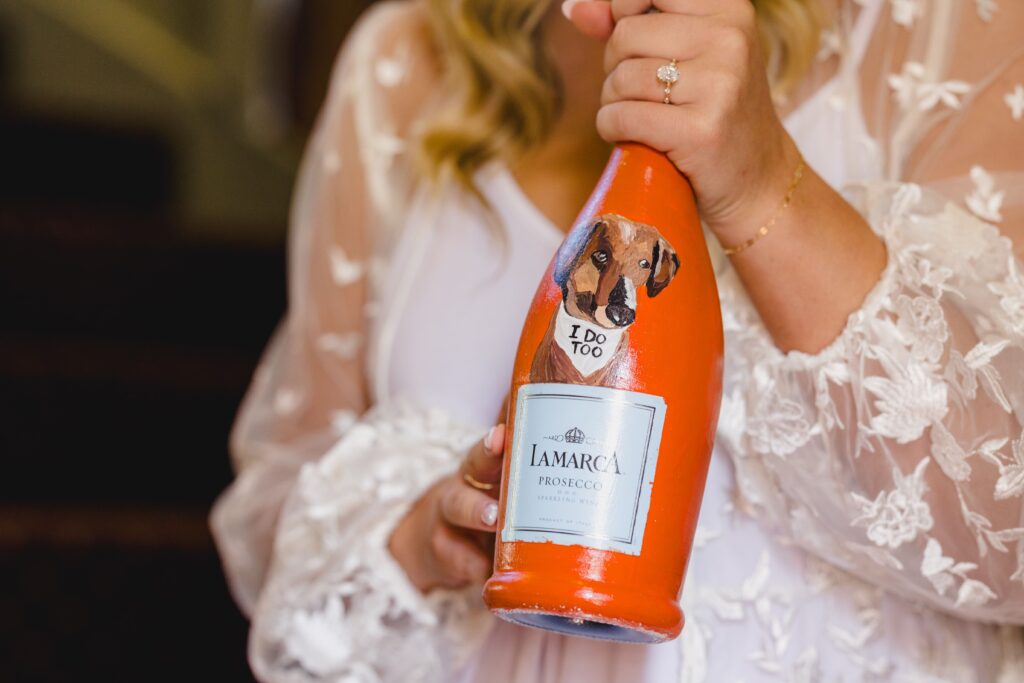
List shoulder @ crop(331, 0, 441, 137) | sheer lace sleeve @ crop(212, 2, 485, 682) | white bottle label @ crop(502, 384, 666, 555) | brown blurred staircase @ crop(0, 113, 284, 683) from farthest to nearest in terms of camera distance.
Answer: brown blurred staircase @ crop(0, 113, 284, 683), shoulder @ crop(331, 0, 441, 137), sheer lace sleeve @ crop(212, 2, 485, 682), white bottle label @ crop(502, 384, 666, 555)

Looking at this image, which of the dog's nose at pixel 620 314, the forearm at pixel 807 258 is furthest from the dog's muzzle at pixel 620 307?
the forearm at pixel 807 258

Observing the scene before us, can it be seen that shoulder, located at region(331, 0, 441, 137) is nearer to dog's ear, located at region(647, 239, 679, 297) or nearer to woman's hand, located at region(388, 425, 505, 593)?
woman's hand, located at region(388, 425, 505, 593)

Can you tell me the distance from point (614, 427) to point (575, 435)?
0.02m

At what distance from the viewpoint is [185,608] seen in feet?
5.13

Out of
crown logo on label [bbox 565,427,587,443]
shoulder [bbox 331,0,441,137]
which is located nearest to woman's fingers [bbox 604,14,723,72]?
crown logo on label [bbox 565,427,587,443]

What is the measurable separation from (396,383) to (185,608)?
0.71 metres

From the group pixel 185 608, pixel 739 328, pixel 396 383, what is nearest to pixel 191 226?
pixel 185 608

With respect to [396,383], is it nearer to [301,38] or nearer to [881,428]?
[881,428]

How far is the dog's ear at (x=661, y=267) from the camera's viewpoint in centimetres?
63

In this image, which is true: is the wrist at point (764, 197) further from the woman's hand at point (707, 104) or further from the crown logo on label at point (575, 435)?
the crown logo on label at point (575, 435)

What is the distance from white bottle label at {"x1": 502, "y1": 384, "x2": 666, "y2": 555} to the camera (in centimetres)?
60

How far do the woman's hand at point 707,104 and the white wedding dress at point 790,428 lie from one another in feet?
0.13

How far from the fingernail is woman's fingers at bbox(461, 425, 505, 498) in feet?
0.06

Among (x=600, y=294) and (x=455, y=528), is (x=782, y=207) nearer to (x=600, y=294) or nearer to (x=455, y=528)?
(x=600, y=294)
